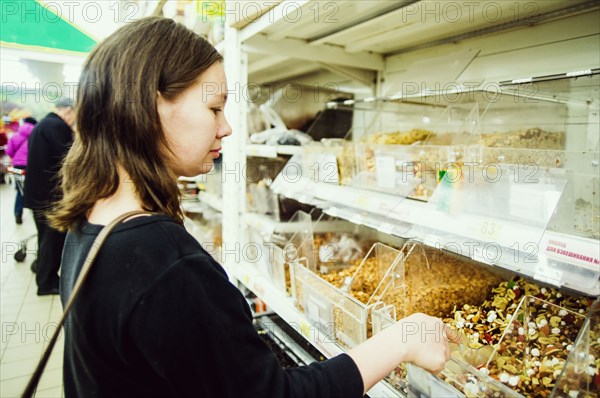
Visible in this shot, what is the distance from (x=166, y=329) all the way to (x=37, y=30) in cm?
276

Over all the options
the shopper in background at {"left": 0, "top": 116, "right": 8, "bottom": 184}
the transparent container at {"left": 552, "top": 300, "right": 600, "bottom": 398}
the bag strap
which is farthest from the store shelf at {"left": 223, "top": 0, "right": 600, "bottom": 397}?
the shopper in background at {"left": 0, "top": 116, "right": 8, "bottom": 184}

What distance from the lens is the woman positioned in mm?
567

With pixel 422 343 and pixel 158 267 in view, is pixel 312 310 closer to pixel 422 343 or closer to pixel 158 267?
pixel 422 343

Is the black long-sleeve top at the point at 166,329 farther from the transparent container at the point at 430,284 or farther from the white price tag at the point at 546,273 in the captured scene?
the transparent container at the point at 430,284

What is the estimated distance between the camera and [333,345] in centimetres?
119

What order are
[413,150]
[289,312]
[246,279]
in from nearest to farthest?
[413,150], [289,312], [246,279]

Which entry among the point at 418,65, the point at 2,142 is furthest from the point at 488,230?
the point at 2,142

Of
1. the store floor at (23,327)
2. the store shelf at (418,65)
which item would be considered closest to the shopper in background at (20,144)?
the store floor at (23,327)

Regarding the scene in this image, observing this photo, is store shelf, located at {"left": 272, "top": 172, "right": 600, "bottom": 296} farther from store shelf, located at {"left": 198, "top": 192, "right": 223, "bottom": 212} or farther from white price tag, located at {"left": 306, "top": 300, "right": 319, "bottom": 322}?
store shelf, located at {"left": 198, "top": 192, "right": 223, "bottom": 212}

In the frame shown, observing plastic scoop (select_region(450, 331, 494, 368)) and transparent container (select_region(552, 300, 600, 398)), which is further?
plastic scoop (select_region(450, 331, 494, 368))

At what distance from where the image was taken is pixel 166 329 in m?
0.56

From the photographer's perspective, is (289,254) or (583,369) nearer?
(583,369)

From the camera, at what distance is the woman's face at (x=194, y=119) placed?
700mm

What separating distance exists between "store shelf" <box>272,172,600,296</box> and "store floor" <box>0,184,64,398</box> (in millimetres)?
2039
